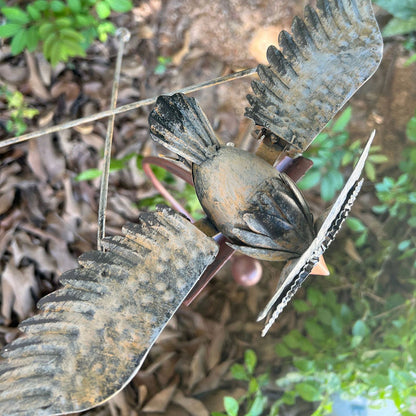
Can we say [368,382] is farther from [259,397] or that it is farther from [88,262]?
[88,262]

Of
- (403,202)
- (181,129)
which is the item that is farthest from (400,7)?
(181,129)

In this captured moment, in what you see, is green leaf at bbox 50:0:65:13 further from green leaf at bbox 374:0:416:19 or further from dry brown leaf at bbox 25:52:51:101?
green leaf at bbox 374:0:416:19

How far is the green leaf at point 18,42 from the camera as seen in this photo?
1.01 m

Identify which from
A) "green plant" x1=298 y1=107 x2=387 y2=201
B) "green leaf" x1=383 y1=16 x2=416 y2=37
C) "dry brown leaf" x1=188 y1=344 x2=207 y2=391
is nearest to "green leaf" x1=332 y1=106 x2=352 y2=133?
"green plant" x1=298 y1=107 x2=387 y2=201

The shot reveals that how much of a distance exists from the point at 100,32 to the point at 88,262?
84cm

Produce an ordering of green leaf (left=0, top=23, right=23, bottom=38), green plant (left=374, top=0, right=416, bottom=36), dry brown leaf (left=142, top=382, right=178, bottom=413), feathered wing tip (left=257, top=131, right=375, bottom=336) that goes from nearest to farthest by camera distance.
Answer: feathered wing tip (left=257, top=131, right=375, bottom=336) → green leaf (left=0, top=23, right=23, bottom=38) → dry brown leaf (left=142, top=382, right=178, bottom=413) → green plant (left=374, top=0, right=416, bottom=36)

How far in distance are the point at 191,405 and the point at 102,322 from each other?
0.70 metres

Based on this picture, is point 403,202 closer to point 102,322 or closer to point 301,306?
point 301,306

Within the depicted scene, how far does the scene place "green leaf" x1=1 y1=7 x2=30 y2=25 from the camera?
1.00 meters

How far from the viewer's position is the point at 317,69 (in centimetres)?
67

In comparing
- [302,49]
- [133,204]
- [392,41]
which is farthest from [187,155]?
[392,41]

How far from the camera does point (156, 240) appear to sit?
60 cm

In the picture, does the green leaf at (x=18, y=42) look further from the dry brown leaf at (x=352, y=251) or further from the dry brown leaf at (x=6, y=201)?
the dry brown leaf at (x=352, y=251)

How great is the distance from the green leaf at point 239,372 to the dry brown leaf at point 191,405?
125mm
